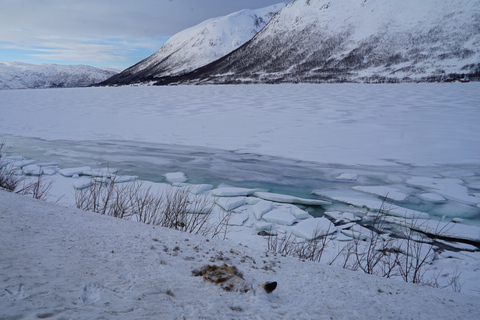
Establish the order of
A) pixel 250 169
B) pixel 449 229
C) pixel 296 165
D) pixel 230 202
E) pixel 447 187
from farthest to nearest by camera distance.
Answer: pixel 296 165
pixel 250 169
pixel 447 187
pixel 230 202
pixel 449 229

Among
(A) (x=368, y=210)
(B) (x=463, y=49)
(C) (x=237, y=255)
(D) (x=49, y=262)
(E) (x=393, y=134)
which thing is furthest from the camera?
(B) (x=463, y=49)

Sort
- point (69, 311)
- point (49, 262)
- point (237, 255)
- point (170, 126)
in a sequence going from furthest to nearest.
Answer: point (170, 126) → point (237, 255) → point (49, 262) → point (69, 311)

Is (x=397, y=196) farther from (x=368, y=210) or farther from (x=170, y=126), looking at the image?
(x=170, y=126)

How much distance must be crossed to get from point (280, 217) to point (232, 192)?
3.81 feet

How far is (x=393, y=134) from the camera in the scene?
9891 mm

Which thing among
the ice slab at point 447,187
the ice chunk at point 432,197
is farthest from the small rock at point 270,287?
the ice slab at point 447,187

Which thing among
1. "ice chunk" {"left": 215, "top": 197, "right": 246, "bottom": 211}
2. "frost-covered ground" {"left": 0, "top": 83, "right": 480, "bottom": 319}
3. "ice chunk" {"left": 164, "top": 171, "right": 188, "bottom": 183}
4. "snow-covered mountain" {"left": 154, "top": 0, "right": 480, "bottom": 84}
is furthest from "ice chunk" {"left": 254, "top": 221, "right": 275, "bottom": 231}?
"snow-covered mountain" {"left": 154, "top": 0, "right": 480, "bottom": 84}

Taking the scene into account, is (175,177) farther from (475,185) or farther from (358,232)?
Result: (475,185)

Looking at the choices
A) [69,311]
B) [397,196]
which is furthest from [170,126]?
[69,311]

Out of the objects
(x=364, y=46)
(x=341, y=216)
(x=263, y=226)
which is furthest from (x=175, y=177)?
(x=364, y=46)

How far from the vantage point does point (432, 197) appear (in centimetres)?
495

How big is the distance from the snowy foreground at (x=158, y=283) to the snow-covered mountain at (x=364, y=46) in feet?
257

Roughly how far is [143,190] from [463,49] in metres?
103

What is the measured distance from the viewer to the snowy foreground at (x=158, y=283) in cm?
137
